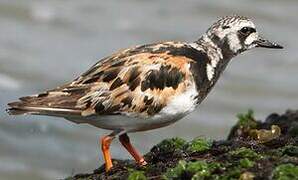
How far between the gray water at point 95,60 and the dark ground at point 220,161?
409cm

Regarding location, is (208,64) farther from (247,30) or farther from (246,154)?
(246,154)

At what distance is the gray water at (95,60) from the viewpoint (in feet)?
39.6

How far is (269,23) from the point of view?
17438 millimetres

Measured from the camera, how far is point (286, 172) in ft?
19.5

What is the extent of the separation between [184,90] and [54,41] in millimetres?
9147

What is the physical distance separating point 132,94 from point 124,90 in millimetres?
68

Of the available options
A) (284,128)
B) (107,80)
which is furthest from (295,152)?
(284,128)

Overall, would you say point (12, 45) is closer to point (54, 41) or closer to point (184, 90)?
point (54, 41)

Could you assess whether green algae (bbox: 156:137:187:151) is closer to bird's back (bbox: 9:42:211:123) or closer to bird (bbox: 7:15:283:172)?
bird (bbox: 7:15:283:172)

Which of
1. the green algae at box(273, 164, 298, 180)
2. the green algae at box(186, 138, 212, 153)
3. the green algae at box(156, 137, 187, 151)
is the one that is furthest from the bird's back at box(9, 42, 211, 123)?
the green algae at box(273, 164, 298, 180)

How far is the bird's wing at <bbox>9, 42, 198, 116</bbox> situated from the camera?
283 inches

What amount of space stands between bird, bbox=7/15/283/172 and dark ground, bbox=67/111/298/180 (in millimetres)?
238

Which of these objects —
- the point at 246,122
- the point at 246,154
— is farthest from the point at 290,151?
the point at 246,122

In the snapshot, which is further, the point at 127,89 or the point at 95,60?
the point at 95,60
